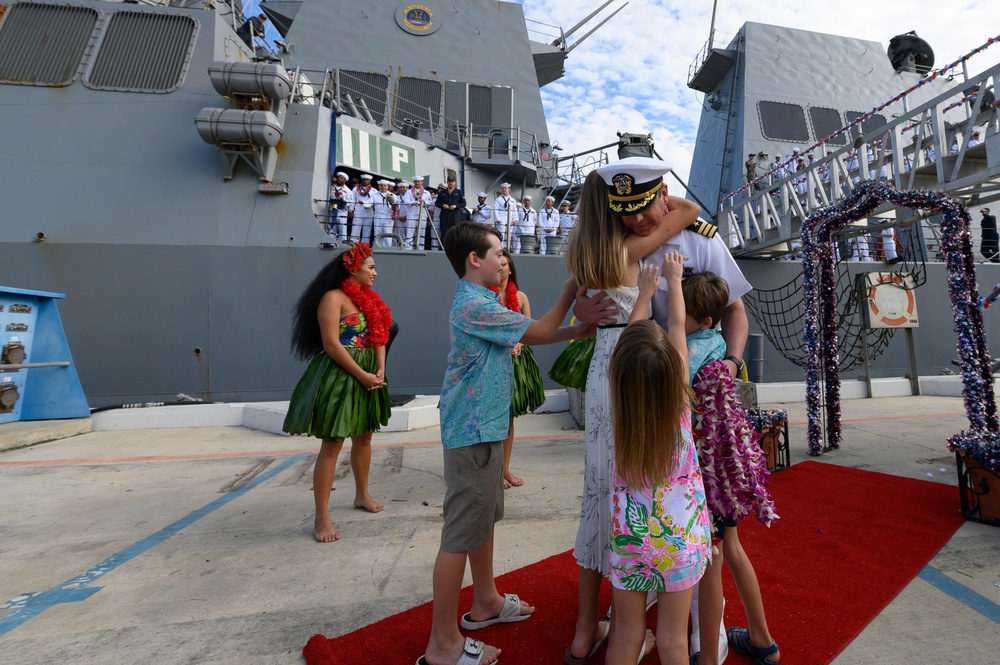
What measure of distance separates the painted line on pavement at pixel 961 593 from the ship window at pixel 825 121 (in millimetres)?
14712

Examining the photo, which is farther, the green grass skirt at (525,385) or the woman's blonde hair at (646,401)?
the green grass skirt at (525,385)

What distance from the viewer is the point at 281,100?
8094mm

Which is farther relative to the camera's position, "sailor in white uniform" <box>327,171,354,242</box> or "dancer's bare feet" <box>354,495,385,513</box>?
"sailor in white uniform" <box>327,171,354,242</box>

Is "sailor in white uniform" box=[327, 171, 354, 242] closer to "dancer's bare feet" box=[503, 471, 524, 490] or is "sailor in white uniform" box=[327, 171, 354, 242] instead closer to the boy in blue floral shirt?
"dancer's bare feet" box=[503, 471, 524, 490]

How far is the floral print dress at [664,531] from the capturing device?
4.52ft

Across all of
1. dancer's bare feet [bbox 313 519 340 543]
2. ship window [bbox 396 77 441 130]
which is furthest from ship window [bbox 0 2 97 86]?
dancer's bare feet [bbox 313 519 340 543]

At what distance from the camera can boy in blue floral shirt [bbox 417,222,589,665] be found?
1.68 meters

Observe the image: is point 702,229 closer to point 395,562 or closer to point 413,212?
point 395,562

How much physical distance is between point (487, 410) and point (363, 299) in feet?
5.55

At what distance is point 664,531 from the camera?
141 cm

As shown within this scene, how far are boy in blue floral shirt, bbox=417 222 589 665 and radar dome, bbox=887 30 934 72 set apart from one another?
19086 mm

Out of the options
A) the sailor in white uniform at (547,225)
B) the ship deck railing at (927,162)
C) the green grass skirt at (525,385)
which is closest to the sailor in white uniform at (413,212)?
the sailor in white uniform at (547,225)

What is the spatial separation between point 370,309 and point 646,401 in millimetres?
2226

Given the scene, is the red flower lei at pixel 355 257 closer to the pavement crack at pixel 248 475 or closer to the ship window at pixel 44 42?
the pavement crack at pixel 248 475
